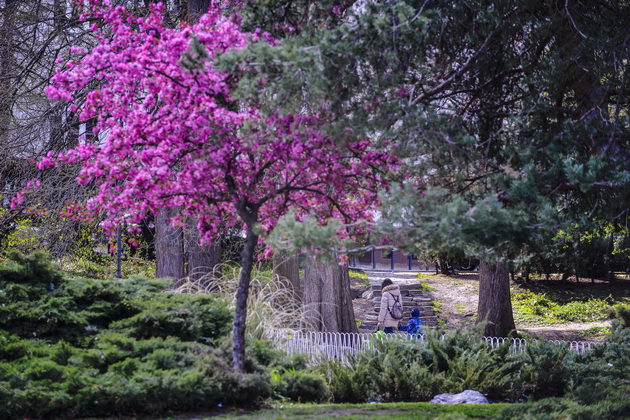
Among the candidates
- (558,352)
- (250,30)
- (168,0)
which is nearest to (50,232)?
(168,0)

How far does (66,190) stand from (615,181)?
972 cm

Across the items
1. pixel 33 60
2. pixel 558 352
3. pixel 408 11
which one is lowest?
pixel 558 352

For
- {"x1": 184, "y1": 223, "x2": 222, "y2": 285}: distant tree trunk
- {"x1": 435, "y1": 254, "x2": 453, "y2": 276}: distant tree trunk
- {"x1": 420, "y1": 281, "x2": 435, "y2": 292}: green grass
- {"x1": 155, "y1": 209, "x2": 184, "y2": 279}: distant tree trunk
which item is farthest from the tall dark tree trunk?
{"x1": 435, "y1": 254, "x2": 453, "y2": 276}: distant tree trunk

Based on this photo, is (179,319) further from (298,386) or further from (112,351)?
(298,386)

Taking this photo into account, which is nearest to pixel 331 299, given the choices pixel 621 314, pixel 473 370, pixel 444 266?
pixel 473 370

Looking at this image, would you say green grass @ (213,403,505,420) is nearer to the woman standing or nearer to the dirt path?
the woman standing

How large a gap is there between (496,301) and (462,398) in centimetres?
666

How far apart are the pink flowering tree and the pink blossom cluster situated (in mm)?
10

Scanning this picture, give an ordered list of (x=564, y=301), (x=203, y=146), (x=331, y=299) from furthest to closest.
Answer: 1. (x=564, y=301)
2. (x=331, y=299)
3. (x=203, y=146)

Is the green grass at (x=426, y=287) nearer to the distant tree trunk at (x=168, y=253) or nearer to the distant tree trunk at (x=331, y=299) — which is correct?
the distant tree trunk at (x=331, y=299)

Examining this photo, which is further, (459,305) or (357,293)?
(357,293)

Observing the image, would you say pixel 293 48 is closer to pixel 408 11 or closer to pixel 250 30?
pixel 408 11

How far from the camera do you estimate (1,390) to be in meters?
5.85

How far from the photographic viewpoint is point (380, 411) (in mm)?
6738
